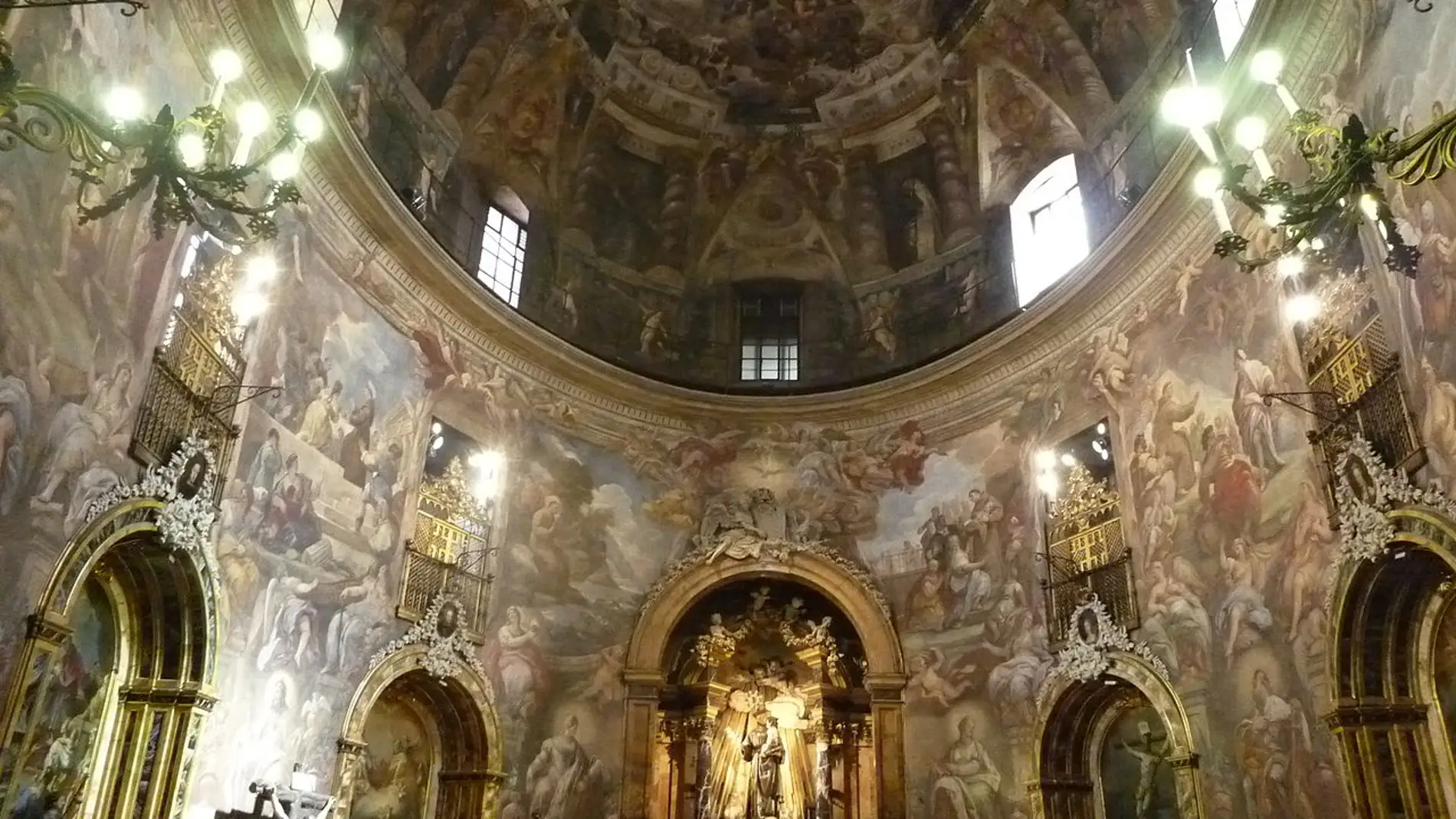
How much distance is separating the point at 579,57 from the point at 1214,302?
1272cm

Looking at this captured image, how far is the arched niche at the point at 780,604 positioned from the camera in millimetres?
17297

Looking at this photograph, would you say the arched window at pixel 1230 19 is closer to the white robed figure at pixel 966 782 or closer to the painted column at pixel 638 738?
the white robed figure at pixel 966 782

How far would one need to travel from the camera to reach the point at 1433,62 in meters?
9.41

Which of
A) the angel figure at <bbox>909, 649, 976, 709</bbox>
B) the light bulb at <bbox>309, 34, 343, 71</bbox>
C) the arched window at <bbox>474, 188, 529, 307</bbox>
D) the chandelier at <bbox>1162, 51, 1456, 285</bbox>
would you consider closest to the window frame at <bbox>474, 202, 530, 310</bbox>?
the arched window at <bbox>474, 188, 529, 307</bbox>

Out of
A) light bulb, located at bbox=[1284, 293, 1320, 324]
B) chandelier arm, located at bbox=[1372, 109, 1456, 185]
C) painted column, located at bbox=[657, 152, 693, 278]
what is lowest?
chandelier arm, located at bbox=[1372, 109, 1456, 185]

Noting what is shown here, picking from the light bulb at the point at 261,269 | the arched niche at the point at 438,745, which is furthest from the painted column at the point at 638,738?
the light bulb at the point at 261,269

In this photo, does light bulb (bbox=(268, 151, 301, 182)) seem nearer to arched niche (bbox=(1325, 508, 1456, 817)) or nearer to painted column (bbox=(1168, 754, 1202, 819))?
arched niche (bbox=(1325, 508, 1456, 817))

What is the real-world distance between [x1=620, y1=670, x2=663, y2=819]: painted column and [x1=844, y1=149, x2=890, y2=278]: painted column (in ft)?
33.2

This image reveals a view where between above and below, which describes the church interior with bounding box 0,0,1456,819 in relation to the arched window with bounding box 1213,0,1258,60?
below

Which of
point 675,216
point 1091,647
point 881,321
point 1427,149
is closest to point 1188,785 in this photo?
point 1091,647

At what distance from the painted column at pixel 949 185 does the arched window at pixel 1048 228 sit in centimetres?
114

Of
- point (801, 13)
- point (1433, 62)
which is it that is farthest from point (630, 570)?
point (1433, 62)

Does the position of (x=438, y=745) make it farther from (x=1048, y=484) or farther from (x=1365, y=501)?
(x=1365, y=501)

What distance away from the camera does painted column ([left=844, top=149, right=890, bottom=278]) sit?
22.0 m
